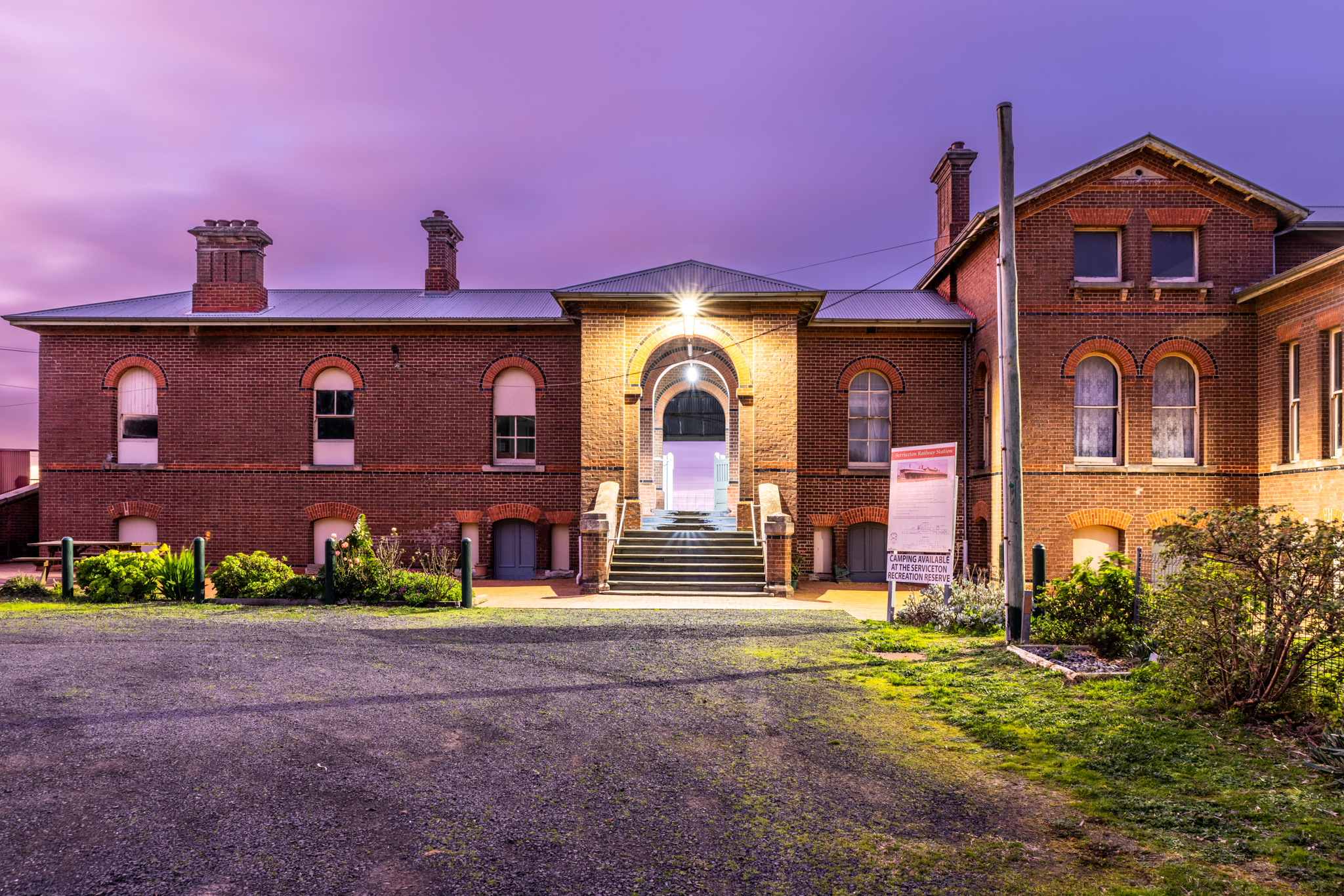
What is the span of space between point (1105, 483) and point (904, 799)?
543 inches

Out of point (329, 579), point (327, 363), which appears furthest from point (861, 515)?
point (327, 363)

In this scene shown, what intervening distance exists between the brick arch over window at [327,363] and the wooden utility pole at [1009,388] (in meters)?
14.1

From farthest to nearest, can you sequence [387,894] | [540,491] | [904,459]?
[540,491], [904,459], [387,894]

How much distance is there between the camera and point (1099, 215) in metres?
16.3

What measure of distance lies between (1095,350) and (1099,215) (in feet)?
8.92

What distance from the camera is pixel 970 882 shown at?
3627 millimetres

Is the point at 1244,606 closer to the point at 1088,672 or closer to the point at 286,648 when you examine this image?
the point at 1088,672

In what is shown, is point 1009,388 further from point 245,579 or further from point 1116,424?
point 245,579

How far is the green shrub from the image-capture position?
1323 centimetres

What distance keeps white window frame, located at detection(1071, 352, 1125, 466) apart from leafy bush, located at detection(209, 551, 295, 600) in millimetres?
15148

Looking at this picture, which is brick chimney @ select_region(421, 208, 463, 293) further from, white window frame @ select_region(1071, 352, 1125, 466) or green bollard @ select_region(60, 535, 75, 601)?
white window frame @ select_region(1071, 352, 1125, 466)

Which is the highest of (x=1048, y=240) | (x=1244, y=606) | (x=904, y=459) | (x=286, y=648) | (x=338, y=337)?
(x=1048, y=240)

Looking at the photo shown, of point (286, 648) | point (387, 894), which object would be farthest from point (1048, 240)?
point (387, 894)

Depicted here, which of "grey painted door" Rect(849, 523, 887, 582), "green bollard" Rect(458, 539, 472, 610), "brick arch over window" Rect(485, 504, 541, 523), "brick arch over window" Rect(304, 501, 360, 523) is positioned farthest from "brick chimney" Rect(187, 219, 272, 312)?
"grey painted door" Rect(849, 523, 887, 582)
